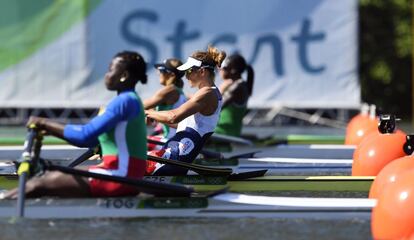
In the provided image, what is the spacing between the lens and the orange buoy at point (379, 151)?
8727 mm

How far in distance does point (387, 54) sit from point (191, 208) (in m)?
20.6

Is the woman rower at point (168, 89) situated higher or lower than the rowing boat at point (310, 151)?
higher

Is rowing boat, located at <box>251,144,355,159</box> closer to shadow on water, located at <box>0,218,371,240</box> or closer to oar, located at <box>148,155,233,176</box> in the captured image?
oar, located at <box>148,155,233,176</box>

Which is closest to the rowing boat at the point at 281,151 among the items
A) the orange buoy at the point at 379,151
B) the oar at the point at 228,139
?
the oar at the point at 228,139

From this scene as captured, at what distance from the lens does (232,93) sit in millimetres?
11656

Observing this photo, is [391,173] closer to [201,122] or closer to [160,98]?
[201,122]

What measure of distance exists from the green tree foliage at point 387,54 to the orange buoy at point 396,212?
2013cm

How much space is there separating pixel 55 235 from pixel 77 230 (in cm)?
16

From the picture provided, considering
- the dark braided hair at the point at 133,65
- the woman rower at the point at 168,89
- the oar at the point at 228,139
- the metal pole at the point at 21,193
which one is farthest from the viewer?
the oar at the point at 228,139

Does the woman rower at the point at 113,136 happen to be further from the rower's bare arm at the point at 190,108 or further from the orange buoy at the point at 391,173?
the orange buoy at the point at 391,173

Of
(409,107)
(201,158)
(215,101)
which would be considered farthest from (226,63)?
(409,107)

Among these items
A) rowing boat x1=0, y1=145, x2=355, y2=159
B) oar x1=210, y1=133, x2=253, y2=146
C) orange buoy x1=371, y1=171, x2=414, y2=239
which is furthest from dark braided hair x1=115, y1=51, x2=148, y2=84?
oar x1=210, y1=133, x2=253, y2=146

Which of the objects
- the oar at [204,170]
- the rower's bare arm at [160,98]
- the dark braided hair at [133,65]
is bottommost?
the oar at [204,170]

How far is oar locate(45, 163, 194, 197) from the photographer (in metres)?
6.32
